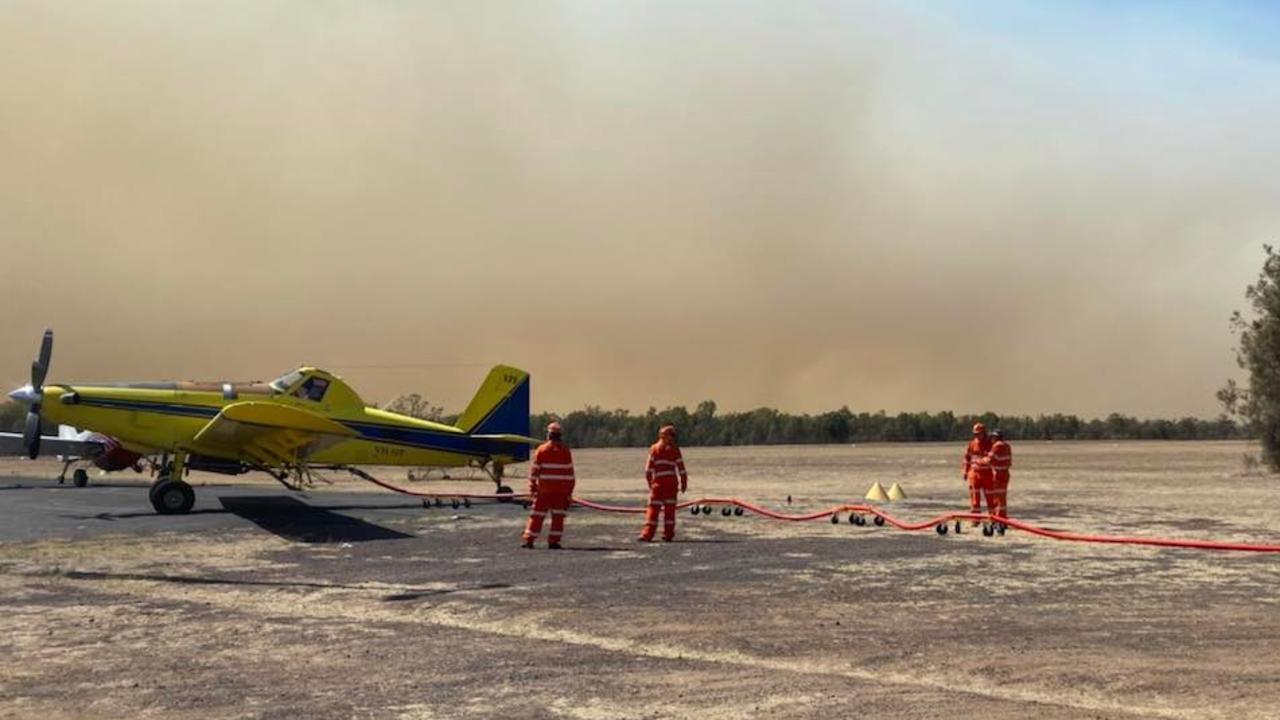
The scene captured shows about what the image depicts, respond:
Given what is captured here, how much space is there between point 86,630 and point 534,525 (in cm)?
759

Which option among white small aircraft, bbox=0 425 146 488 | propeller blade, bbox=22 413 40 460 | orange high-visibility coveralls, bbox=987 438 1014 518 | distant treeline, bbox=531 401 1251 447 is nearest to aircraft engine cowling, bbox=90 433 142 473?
white small aircraft, bbox=0 425 146 488

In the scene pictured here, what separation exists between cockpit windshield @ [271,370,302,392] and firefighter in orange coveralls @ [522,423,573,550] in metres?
9.04

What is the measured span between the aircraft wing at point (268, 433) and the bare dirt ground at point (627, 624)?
195 cm

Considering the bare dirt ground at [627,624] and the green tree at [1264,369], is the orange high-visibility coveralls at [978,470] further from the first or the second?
the green tree at [1264,369]

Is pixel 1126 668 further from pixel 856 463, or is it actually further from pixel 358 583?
pixel 856 463

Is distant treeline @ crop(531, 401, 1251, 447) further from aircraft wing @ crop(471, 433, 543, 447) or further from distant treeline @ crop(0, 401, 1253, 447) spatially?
aircraft wing @ crop(471, 433, 543, 447)

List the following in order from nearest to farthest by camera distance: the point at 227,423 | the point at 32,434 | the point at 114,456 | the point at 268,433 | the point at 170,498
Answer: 1. the point at 227,423
2. the point at 268,433
3. the point at 170,498
4. the point at 32,434
5. the point at 114,456

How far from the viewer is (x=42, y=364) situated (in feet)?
72.3

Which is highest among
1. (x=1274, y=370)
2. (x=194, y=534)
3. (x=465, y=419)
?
(x=1274, y=370)

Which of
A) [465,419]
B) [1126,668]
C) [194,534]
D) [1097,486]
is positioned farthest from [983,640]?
[1097,486]

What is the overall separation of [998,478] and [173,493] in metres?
16.3

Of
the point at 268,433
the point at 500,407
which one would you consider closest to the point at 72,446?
the point at 500,407

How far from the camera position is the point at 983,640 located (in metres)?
9.05

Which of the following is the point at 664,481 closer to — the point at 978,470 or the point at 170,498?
the point at 978,470
